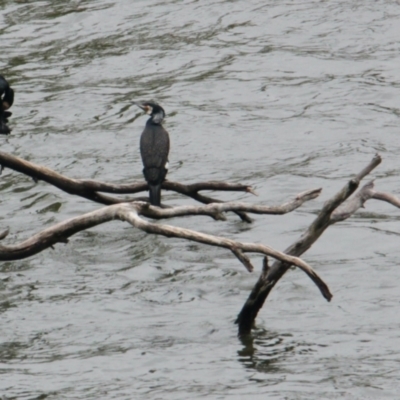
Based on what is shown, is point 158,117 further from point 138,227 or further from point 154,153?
point 138,227

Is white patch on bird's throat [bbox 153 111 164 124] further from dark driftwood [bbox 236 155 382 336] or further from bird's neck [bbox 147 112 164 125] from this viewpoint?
dark driftwood [bbox 236 155 382 336]

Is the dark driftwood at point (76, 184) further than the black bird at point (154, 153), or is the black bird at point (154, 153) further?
the black bird at point (154, 153)

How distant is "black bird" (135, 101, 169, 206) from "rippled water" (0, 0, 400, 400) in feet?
2.03

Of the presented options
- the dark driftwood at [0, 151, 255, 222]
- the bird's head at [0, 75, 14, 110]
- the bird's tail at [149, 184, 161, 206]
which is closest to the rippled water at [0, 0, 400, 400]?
the bird's tail at [149, 184, 161, 206]

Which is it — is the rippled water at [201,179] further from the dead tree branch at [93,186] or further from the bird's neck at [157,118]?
the bird's neck at [157,118]

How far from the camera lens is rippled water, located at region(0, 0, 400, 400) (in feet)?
25.6

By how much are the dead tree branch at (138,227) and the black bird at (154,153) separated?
2613mm

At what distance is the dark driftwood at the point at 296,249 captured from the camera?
7.40 metres

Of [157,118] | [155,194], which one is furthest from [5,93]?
[157,118]

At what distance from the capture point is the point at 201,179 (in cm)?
1257

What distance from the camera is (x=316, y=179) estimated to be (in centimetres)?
1227

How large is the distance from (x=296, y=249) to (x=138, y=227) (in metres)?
1.32

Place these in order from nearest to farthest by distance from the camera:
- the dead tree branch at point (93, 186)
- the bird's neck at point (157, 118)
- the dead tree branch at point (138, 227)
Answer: the dead tree branch at point (138, 227) < the dead tree branch at point (93, 186) < the bird's neck at point (157, 118)

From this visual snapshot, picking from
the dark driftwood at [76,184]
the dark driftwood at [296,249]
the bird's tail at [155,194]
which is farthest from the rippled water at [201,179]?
the dark driftwood at [76,184]
